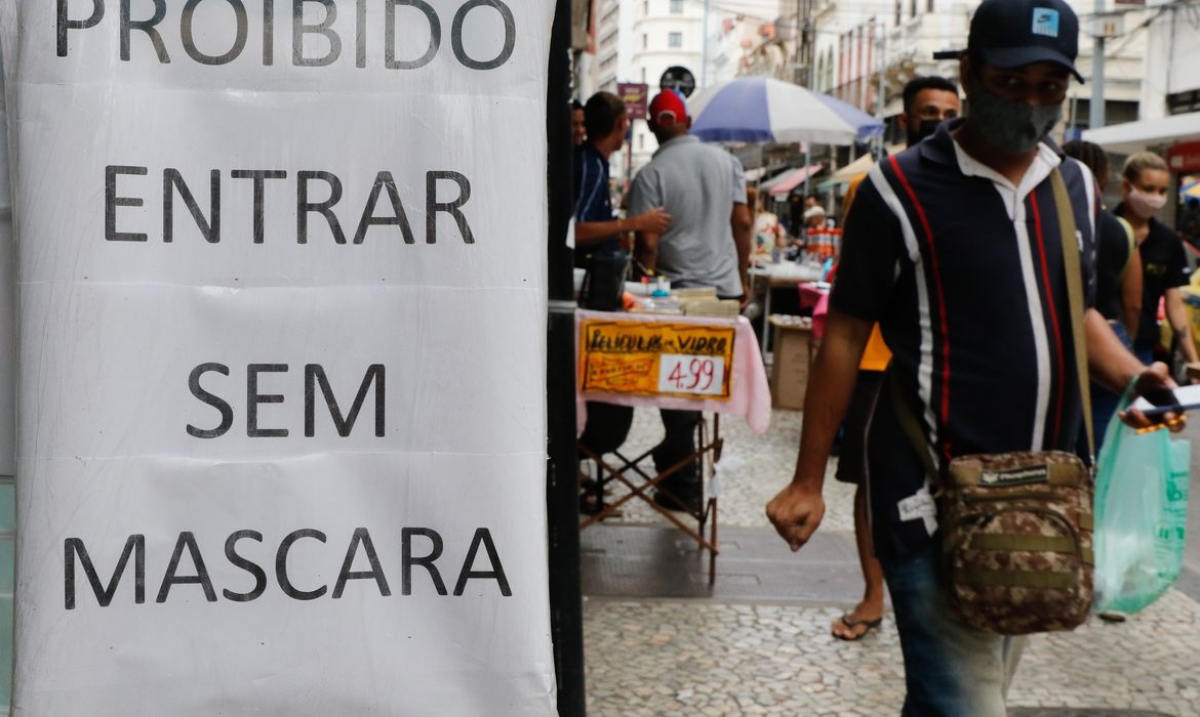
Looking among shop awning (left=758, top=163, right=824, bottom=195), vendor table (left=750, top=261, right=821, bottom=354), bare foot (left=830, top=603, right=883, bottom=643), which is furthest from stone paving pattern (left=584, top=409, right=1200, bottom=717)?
shop awning (left=758, top=163, right=824, bottom=195)

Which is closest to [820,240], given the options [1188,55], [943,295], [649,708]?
[1188,55]

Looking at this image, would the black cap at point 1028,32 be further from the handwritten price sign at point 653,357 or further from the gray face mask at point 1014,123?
the handwritten price sign at point 653,357

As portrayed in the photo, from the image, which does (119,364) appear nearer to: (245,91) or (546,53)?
(245,91)

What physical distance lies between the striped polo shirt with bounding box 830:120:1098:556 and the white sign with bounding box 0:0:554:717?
2.66 feet

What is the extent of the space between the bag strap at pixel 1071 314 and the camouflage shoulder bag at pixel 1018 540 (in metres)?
0.11

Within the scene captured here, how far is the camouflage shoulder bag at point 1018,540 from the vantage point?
8.80ft

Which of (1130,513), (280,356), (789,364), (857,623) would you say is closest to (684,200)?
(857,623)

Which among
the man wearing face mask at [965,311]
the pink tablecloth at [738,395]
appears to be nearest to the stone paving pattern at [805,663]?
the pink tablecloth at [738,395]

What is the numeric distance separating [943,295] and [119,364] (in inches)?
60.7

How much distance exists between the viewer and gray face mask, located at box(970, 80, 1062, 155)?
2812 millimetres

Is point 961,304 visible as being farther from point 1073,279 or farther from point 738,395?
point 738,395

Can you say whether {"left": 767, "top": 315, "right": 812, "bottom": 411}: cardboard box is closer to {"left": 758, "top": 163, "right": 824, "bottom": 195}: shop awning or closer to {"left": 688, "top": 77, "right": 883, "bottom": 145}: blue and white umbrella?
{"left": 688, "top": 77, "right": 883, "bottom": 145}: blue and white umbrella

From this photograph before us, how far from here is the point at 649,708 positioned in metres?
4.42

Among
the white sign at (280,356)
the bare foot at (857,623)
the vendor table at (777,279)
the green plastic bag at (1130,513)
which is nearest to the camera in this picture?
the white sign at (280,356)
